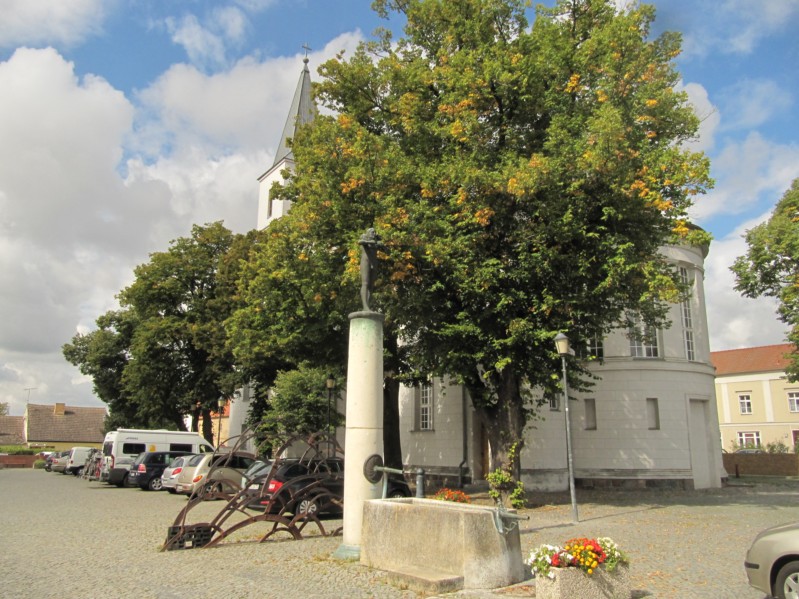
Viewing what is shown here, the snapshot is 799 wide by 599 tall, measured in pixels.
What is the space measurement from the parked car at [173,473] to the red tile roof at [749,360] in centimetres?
5106

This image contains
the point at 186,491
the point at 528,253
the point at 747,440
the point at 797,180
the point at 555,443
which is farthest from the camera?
the point at 747,440

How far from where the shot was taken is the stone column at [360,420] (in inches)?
385

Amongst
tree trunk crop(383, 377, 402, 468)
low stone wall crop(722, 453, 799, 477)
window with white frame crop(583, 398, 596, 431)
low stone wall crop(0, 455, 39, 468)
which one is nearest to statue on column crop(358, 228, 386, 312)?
tree trunk crop(383, 377, 402, 468)

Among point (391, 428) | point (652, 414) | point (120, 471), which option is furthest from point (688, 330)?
point (120, 471)

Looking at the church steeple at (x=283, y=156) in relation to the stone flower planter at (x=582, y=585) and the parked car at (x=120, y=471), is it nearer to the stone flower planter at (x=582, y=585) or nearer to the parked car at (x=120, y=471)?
the parked car at (x=120, y=471)

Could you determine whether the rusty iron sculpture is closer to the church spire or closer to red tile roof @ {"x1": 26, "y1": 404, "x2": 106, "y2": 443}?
the church spire

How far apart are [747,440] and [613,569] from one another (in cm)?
6043

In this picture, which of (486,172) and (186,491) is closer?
(486,172)

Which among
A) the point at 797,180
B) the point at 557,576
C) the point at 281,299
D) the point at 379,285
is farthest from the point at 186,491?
the point at 797,180

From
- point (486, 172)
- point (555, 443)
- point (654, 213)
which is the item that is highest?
point (486, 172)

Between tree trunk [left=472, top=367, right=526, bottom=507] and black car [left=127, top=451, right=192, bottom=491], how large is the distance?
14903 mm

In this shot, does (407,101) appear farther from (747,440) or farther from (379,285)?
(747,440)

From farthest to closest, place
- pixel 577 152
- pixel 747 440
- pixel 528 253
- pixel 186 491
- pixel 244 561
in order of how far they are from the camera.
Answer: pixel 747 440 → pixel 186 491 → pixel 528 253 → pixel 577 152 → pixel 244 561

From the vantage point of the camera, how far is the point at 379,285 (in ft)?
52.0
